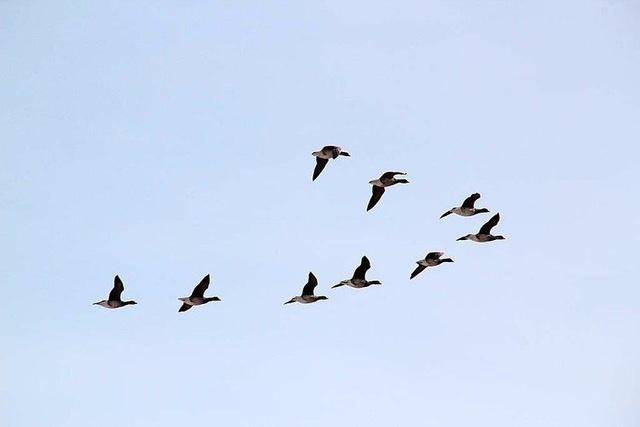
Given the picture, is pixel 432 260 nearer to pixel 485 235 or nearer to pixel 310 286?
pixel 485 235

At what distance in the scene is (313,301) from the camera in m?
54.3

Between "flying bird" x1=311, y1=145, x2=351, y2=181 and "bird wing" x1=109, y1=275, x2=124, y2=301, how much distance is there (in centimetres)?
1011

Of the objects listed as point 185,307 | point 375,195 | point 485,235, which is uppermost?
point 375,195

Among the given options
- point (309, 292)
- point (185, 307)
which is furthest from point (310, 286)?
point (185, 307)

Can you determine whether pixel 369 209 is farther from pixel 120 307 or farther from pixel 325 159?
pixel 120 307

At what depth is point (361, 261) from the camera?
Result: 177 feet

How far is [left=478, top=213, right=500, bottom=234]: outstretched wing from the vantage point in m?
52.6

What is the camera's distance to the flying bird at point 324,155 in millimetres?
52094

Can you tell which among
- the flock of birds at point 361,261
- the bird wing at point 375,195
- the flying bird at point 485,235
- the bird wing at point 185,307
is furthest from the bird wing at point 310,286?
the flying bird at point 485,235

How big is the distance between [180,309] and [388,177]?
1095 cm

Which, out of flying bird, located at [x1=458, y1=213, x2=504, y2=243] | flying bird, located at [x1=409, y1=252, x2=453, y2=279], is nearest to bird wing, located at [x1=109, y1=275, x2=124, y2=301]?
flying bird, located at [x1=409, y1=252, x2=453, y2=279]

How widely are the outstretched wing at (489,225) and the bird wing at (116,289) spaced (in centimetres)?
1620

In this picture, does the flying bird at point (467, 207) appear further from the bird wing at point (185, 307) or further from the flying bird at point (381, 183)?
the bird wing at point (185, 307)

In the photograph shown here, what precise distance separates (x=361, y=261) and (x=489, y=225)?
5.88 meters
